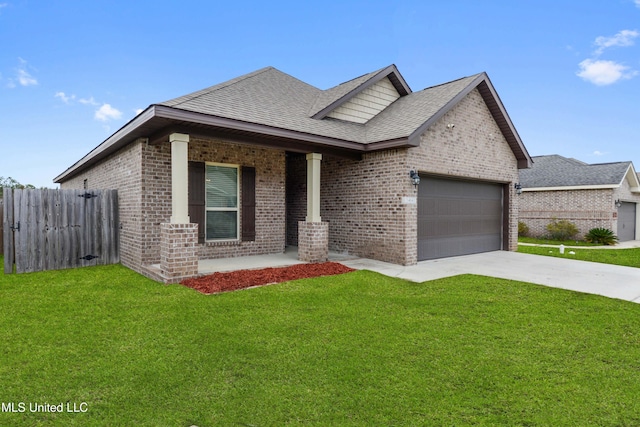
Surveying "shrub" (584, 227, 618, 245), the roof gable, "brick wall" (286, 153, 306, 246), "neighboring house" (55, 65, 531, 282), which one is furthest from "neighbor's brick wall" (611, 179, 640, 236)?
"brick wall" (286, 153, 306, 246)

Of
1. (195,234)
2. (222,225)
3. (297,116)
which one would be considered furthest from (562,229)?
(195,234)

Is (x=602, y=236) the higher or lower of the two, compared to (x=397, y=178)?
lower

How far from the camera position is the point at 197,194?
8.80m

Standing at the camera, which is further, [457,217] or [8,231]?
[457,217]

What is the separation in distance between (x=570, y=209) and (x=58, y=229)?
22982mm

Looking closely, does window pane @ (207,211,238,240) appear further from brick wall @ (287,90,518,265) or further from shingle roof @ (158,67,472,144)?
brick wall @ (287,90,518,265)

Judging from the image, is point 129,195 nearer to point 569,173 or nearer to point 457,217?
point 457,217

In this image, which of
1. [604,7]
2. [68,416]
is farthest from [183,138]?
[604,7]

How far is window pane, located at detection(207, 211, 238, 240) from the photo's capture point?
9.20 meters

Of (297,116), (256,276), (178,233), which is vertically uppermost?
(297,116)

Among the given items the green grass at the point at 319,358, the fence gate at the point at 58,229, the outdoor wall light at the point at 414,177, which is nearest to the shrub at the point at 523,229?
the outdoor wall light at the point at 414,177

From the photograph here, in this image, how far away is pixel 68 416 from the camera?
252 cm

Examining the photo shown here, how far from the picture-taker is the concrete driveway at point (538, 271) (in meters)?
6.91

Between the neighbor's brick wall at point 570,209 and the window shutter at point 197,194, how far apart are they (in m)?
19.3
